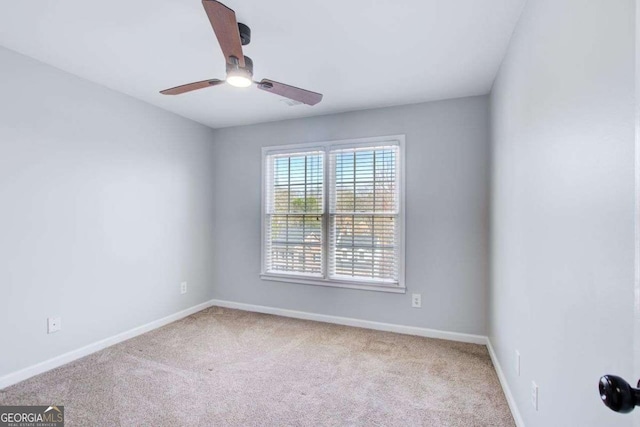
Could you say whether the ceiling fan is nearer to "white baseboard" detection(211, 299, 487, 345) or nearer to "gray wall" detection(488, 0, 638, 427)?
"gray wall" detection(488, 0, 638, 427)

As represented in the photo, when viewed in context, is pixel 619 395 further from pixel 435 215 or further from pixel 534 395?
pixel 435 215

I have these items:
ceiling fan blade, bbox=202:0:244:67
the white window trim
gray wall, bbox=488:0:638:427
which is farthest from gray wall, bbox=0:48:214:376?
gray wall, bbox=488:0:638:427

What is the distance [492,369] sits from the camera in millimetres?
2557

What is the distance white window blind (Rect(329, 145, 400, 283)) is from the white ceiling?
0.72 m

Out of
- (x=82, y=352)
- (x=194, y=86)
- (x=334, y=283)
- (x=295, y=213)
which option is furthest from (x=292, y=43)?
(x=82, y=352)

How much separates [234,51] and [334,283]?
104 inches

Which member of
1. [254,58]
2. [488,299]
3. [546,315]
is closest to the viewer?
[546,315]

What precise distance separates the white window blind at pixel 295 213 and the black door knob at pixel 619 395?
315 cm

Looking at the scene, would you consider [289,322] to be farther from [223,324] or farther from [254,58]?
[254,58]

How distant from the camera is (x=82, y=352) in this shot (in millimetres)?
2732

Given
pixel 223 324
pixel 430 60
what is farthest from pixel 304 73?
pixel 223 324

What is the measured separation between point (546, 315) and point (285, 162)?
3137 millimetres

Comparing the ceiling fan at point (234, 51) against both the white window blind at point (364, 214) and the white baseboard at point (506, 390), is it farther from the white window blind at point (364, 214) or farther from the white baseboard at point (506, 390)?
the white baseboard at point (506, 390)

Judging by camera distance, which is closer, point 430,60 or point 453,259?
point 430,60
